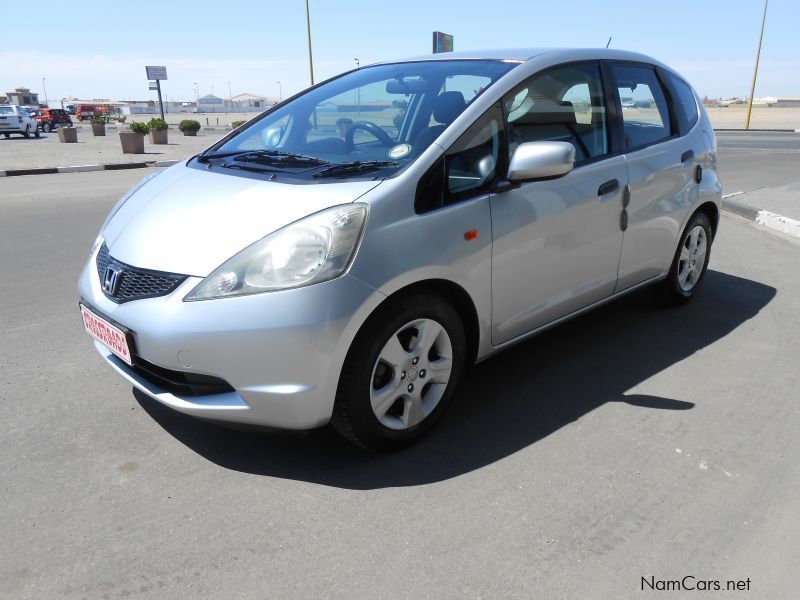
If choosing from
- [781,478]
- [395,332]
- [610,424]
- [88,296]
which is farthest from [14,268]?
[781,478]

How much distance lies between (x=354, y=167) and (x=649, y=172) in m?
1.98

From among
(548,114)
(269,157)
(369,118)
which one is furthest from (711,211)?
(269,157)

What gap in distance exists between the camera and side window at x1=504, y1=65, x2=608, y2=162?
10.6ft

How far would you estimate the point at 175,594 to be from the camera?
2.10m

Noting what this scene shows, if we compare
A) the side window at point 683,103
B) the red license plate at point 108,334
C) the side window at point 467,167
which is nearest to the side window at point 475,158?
the side window at point 467,167

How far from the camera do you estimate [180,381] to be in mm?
2641

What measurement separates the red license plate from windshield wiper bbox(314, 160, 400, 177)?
105 centimetres

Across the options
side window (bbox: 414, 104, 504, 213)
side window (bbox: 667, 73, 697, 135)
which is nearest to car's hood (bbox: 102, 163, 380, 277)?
side window (bbox: 414, 104, 504, 213)

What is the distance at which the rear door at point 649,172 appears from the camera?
154 inches

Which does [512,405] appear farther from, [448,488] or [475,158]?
[475,158]

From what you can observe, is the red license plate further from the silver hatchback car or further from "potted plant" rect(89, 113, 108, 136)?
"potted plant" rect(89, 113, 108, 136)

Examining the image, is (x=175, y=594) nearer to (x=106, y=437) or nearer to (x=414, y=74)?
(x=106, y=437)

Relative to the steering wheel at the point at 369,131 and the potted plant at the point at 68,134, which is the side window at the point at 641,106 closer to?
the steering wheel at the point at 369,131

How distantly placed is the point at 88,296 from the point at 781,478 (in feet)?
9.92
